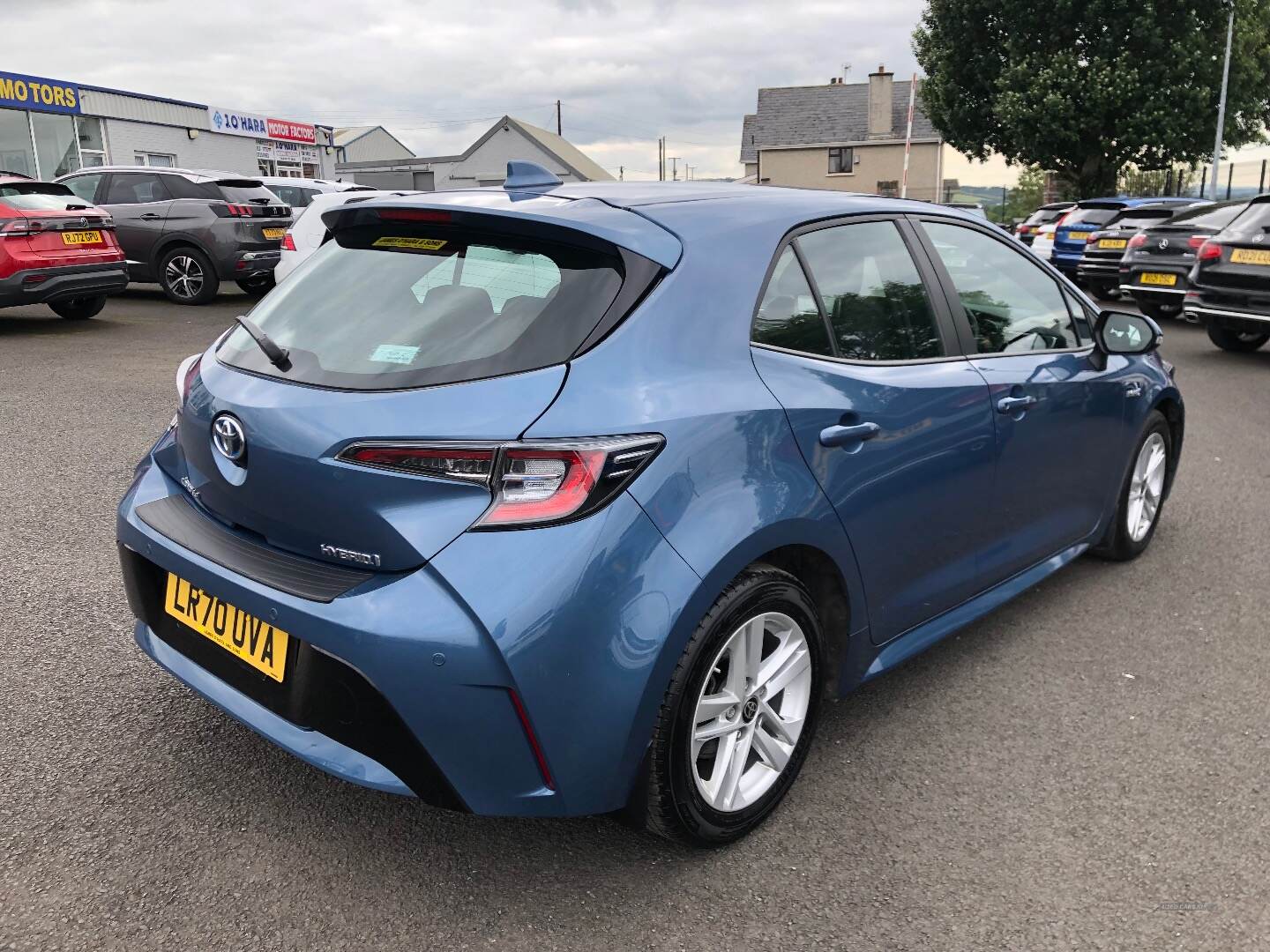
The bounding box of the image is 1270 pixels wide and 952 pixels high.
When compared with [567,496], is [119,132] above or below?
above

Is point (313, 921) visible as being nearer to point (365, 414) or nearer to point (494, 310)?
point (365, 414)

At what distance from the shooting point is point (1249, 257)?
10086 millimetres

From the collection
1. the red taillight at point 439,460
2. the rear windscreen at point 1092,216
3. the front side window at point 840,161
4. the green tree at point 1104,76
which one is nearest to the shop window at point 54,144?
the rear windscreen at point 1092,216

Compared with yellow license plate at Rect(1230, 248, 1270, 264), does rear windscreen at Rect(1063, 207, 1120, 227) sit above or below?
above

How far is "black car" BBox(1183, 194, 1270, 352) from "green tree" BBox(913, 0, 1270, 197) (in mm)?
20614

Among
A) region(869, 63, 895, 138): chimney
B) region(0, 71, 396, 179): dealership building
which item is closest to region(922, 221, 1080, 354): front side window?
region(0, 71, 396, 179): dealership building

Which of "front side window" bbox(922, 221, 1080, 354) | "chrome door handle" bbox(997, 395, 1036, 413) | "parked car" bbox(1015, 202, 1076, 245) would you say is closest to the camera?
"chrome door handle" bbox(997, 395, 1036, 413)

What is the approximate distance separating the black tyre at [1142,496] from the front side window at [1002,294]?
2.62 ft

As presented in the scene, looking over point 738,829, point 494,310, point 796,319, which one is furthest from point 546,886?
point 796,319

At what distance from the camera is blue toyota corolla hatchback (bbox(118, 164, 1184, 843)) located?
210cm

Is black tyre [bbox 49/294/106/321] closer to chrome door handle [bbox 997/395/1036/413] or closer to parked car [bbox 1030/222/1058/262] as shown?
chrome door handle [bbox 997/395/1036/413]

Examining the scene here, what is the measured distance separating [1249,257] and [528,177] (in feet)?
31.2

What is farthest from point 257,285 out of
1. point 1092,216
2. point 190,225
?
point 1092,216

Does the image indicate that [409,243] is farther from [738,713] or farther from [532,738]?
[738,713]
